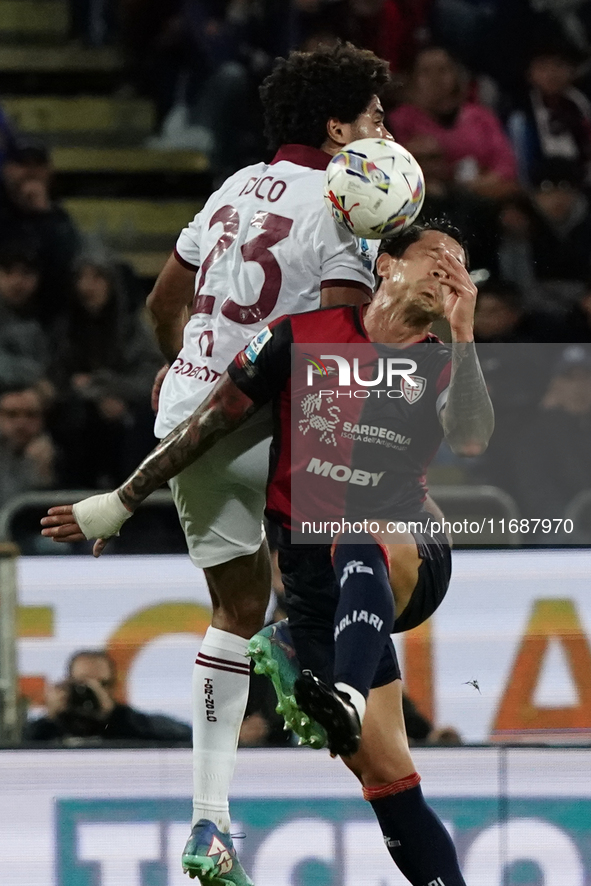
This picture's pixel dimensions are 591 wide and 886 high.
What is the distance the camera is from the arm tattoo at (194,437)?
12.1ft

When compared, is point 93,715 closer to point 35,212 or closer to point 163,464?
point 163,464

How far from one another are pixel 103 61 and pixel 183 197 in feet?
3.37

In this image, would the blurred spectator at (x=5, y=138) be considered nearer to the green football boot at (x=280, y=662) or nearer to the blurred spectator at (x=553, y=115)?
the blurred spectator at (x=553, y=115)

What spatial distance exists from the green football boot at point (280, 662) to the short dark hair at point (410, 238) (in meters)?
0.98

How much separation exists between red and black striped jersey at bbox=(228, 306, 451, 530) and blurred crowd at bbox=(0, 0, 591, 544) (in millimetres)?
2444

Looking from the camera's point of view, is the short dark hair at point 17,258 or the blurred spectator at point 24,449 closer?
the blurred spectator at point 24,449

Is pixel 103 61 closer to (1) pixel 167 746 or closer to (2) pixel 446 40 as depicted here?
(2) pixel 446 40

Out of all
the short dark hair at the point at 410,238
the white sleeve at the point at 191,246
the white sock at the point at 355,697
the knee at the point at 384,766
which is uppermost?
the white sleeve at the point at 191,246

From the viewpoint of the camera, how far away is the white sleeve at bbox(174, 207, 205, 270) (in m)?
4.05

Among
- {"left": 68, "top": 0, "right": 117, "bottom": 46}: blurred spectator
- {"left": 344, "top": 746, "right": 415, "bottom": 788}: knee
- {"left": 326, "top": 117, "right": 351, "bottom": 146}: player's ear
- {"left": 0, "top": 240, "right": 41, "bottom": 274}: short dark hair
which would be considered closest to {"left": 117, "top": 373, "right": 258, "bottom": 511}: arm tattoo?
{"left": 326, "top": 117, "right": 351, "bottom": 146}: player's ear

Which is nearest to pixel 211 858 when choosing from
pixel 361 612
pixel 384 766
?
pixel 384 766

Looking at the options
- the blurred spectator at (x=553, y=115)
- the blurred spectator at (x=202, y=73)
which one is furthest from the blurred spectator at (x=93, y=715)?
the blurred spectator at (x=553, y=115)

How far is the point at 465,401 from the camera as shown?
3.56 m

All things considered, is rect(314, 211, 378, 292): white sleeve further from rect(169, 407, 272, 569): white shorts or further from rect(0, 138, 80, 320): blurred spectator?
rect(0, 138, 80, 320): blurred spectator
